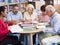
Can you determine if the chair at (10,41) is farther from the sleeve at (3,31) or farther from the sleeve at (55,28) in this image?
the sleeve at (55,28)

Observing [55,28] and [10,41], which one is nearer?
[55,28]

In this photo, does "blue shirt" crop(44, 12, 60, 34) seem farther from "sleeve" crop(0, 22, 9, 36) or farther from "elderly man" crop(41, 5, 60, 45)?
"sleeve" crop(0, 22, 9, 36)

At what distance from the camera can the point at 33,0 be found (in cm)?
614

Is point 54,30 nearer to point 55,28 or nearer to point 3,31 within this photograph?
point 55,28

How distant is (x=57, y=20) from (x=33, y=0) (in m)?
2.98

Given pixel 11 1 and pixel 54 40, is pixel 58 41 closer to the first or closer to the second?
pixel 54 40

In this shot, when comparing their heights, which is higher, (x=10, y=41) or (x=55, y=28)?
(x=55, y=28)

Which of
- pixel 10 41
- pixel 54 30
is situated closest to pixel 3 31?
pixel 10 41

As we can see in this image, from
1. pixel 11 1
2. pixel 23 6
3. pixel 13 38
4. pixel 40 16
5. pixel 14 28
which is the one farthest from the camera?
pixel 23 6

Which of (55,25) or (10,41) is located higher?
(55,25)

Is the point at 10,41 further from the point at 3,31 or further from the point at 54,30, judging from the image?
the point at 54,30

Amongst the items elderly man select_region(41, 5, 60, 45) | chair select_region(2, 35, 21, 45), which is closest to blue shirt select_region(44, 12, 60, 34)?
elderly man select_region(41, 5, 60, 45)

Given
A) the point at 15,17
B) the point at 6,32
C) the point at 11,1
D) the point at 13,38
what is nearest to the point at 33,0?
the point at 11,1

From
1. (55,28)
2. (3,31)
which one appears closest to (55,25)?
(55,28)
